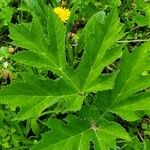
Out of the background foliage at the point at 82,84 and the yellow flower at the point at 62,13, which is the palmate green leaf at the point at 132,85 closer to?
the background foliage at the point at 82,84

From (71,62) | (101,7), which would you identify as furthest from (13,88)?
(101,7)

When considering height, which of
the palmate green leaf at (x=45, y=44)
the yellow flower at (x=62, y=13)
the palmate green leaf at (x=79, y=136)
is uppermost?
the palmate green leaf at (x=45, y=44)

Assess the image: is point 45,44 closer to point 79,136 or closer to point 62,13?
point 79,136

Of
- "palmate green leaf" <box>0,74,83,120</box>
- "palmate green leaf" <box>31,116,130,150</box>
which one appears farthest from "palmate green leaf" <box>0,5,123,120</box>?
"palmate green leaf" <box>31,116,130,150</box>

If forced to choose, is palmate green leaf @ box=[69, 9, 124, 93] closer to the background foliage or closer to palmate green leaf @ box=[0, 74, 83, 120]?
the background foliage

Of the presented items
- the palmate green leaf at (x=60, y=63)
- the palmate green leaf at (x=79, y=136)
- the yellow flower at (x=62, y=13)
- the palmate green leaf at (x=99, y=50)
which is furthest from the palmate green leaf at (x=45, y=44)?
the yellow flower at (x=62, y=13)

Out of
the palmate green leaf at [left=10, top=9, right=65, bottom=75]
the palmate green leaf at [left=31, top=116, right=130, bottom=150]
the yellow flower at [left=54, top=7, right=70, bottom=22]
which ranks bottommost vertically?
the palmate green leaf at [left=31, top=116, right=130, bottom=150]

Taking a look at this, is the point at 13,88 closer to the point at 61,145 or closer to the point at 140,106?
the point at 61,145
